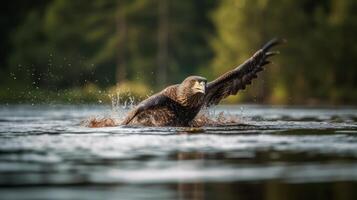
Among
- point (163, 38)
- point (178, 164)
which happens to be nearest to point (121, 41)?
point (163, 38)

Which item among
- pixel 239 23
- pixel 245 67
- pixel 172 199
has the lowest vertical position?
pixel 172 199

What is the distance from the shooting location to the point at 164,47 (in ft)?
233

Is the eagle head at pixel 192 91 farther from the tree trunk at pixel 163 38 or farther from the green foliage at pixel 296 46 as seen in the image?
the tree trunk at pixel 163 38

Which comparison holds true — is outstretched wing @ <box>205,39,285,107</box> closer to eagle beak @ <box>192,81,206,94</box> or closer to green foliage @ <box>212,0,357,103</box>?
eagle beak @ <box>192,81,206,94</box>

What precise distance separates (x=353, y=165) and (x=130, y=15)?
190ft

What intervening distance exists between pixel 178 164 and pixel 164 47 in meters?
58.2

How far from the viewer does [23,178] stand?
462 inches

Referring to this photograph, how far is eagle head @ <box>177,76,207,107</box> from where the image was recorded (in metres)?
19.8

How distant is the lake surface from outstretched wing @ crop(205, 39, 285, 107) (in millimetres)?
2417

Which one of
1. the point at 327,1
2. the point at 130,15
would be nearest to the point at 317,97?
the point at 327,1

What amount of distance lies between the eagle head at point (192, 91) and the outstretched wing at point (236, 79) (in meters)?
1.18

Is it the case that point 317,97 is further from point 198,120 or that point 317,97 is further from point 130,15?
point 198,120

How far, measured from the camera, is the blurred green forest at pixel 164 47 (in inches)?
2104

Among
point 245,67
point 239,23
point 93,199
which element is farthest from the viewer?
point 239,23
